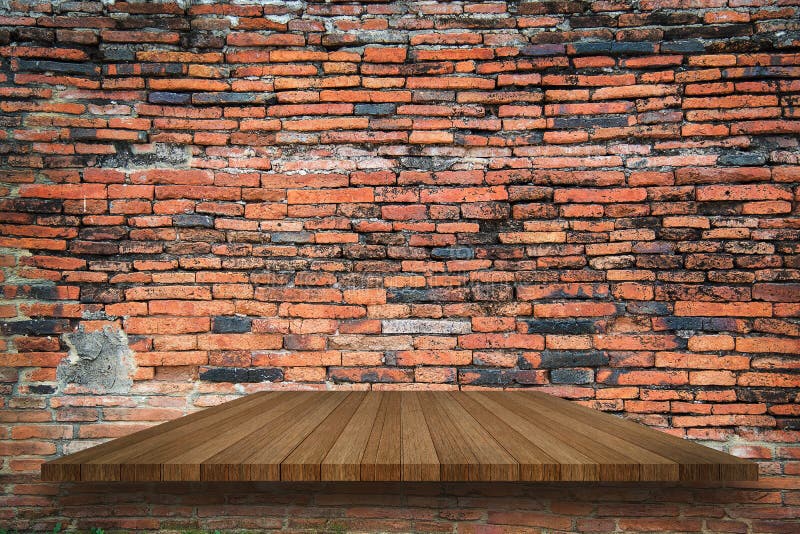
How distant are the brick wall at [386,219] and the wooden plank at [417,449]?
0.61 metres

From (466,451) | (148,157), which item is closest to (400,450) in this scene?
(466,451)

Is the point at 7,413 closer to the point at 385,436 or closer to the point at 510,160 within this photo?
the point at 385,436

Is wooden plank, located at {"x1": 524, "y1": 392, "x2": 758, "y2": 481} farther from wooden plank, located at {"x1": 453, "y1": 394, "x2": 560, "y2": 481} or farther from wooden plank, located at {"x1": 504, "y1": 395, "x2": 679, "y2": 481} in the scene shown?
wooden plank, located at {"x1": 453, "y1": 394, "x2": 560, "y2": 481}

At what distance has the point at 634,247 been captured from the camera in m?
2.25

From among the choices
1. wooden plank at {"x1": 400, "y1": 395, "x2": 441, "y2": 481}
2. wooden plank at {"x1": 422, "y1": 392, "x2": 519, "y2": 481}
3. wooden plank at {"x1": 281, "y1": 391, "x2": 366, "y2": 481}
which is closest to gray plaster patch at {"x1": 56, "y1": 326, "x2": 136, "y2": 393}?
wooden plank at {"x1": 281, "y1": 391, "x2": 366, "y2": 481}

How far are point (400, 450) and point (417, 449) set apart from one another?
5cm

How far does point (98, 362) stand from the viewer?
225 cm

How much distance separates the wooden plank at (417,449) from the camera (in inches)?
44.1

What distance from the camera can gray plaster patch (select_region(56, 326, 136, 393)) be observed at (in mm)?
2248

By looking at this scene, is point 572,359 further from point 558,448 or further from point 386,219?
point 386,219

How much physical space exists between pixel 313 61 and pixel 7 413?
2303mm

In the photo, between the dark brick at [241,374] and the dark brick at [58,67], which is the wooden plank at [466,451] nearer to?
the dark brick at [241,374]

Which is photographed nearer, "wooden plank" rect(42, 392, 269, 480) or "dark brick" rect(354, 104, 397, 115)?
"wooden plank" rect(42, 392, 269, 480)

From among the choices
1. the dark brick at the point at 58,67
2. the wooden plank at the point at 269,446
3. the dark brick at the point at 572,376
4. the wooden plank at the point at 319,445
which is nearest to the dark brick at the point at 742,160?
the dark brick at the point at 572,376
